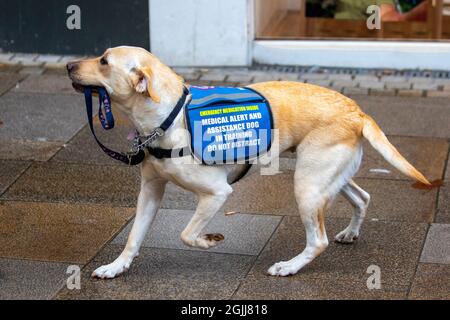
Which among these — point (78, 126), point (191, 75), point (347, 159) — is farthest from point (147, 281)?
point (191, 75)

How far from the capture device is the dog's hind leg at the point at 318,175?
242 inches

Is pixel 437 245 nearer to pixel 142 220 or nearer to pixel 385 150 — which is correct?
pixel 385 150

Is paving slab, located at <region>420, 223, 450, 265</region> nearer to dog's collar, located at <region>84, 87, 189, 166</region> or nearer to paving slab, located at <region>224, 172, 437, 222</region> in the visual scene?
paving slab, located at <region>224, 172, 437, 222</region>

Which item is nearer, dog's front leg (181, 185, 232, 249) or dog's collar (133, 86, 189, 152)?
dog's collar (133, 86, 189, 152)

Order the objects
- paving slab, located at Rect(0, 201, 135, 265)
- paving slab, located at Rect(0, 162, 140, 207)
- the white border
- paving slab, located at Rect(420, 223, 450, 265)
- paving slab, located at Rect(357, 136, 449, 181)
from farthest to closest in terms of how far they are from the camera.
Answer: the white border
paving slab, located at Rect(357, 136, 449, 181)
paving slab, located at Rect(0, 162, 140, 207)
paving slab, located at Rect(0, 201, 135, 265)
paving slab, located at Rect(420, 223, 450, 265)

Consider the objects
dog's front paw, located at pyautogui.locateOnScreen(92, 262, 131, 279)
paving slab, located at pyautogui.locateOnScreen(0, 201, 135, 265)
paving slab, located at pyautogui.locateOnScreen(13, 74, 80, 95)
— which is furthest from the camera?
paving slab, located at pyautogui.locateOnScreen(13, 74, 80, 95)

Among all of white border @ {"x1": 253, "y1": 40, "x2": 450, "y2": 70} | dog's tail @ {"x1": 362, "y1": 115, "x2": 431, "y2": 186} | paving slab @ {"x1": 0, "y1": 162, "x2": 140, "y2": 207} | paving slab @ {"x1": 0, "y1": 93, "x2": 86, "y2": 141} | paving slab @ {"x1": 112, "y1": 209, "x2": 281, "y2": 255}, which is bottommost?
paving slab @ {"x1": 112, "y1": 209, "x2": 281, "y2": 255}

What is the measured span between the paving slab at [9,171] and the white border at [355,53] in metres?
3.46

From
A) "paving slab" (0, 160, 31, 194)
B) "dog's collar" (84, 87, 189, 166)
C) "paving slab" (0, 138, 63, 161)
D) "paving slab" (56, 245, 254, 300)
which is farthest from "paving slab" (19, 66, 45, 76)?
"dog's collar" (84, 87, 189, 166)

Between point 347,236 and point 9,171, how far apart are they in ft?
9.60

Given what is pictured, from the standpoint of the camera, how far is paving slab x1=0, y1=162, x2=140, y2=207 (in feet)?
25.0

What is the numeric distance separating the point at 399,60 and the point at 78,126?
3.53 metres

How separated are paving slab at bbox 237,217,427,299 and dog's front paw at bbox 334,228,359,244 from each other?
38mm

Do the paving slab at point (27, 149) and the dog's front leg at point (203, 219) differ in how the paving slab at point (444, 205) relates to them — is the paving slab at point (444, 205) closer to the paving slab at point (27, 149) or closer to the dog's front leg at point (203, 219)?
the dog's front leg at point (203, 219)
